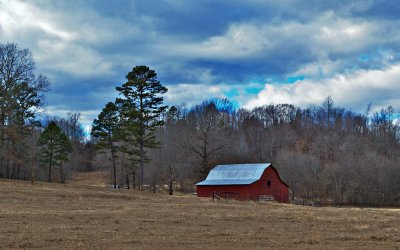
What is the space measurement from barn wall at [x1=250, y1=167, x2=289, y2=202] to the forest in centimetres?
895

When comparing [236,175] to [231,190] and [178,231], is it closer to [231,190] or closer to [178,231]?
[231,190]

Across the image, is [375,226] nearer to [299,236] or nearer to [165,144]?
[299,236]

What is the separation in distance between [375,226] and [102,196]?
25483 millimetres

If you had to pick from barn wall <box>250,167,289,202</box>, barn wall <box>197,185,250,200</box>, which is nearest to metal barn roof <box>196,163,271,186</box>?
barn wall <box>197,185,250,200</box>

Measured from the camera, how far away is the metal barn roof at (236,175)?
207ft

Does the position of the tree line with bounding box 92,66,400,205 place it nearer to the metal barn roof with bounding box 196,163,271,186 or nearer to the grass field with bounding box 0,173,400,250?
the metal barn roof with bounding box 196,163,271,186

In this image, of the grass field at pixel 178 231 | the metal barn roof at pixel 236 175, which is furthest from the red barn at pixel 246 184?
the grass field at pixel 178 231

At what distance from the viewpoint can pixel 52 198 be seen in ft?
122

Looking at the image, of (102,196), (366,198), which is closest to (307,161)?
(366,198)

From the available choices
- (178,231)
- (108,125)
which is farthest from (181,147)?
(178,231)

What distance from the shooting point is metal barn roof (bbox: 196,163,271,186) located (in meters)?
63.2

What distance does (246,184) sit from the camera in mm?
61844

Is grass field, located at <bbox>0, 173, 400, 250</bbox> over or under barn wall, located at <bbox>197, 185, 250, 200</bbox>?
under

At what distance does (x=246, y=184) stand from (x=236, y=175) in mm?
3861
